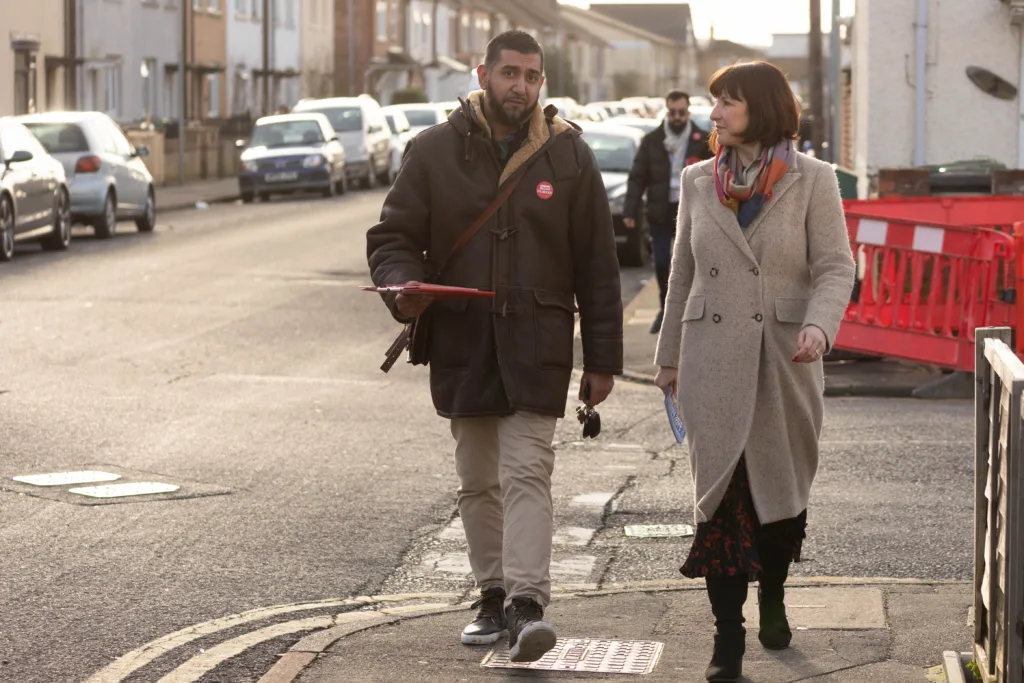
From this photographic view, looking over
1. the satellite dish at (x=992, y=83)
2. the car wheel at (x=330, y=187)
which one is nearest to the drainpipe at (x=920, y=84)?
the satellite dish at (x=992, y=83)

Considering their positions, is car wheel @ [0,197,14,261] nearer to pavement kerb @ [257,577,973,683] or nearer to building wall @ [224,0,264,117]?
pavement kerb @ [257,577,973,683]

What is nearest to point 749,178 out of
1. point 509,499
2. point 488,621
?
point 509,499

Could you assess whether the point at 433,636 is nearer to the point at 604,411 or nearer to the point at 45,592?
the point at 45,592

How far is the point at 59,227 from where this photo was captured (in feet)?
78.2

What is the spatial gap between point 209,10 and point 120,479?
1850 inches

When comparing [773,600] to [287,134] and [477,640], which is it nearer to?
[477,640]

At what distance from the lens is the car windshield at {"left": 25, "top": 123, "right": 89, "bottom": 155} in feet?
86.3

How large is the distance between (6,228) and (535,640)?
17285 millimetres

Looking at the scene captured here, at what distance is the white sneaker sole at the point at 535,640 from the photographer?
5.52 metres

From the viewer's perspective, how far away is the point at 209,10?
54.6m

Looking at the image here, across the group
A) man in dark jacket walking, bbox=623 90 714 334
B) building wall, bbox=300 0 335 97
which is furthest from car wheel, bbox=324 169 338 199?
building wall, bbox=300 0 335 97

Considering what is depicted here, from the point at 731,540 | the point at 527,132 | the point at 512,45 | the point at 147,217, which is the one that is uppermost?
the point at 512,45

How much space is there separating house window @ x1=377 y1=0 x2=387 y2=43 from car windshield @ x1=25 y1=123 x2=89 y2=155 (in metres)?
53.9

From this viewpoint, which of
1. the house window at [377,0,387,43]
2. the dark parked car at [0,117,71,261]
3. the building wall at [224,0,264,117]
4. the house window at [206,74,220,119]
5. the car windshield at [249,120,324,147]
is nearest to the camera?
the dark parked car at [0,117,71,261]
